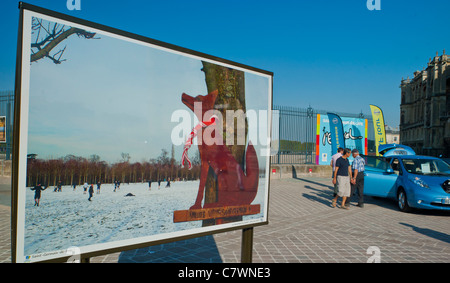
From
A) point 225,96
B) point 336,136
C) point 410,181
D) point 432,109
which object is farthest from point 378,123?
point 432,109

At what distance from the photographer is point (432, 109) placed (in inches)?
2744

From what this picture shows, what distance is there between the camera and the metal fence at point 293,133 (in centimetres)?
1661

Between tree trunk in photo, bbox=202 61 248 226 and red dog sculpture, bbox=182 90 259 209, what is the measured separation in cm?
4

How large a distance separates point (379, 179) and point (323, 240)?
4.98 m

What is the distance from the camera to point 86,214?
224 cm

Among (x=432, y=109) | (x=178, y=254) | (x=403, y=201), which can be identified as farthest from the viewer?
(x=432, y=109)

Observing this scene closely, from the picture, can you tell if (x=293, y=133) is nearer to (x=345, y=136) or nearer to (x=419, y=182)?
(x=345, y=136)

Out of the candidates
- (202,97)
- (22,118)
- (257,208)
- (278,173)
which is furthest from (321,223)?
(278,173)

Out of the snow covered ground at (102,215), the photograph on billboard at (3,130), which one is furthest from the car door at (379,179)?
the photograph on billboard at (3,130)
